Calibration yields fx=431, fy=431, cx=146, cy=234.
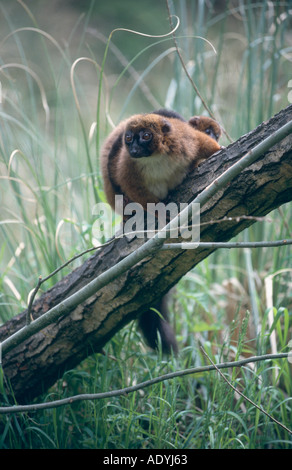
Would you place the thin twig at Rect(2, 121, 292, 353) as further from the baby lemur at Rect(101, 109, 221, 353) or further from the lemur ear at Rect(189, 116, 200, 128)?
the lemur ear at Rect(189, 116, 200, 128)

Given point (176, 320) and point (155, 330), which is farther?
point (176, 320)

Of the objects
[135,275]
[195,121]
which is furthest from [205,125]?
[135,275]

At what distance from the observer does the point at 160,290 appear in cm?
204

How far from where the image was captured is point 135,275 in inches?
78.4

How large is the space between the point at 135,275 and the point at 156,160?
70cm

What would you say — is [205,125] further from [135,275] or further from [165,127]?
[135,275]

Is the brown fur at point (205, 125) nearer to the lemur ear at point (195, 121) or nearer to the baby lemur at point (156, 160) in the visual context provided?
the lemur ear at point (195, 121)

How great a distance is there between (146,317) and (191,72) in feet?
7.20

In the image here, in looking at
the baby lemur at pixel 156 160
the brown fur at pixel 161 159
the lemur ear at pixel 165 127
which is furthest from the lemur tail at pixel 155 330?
the lemur ear at pixel 165 127

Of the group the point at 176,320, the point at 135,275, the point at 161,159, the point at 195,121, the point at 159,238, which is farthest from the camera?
the point at 176,320

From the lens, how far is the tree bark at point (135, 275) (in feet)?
5.71

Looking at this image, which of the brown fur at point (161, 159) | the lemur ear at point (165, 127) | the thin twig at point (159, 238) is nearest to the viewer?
the thin twig at point (159, 238)

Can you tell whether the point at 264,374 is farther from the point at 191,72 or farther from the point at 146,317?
the point at 191,72

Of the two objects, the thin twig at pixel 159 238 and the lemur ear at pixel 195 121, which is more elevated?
the lemur ear at pixel 195 121
